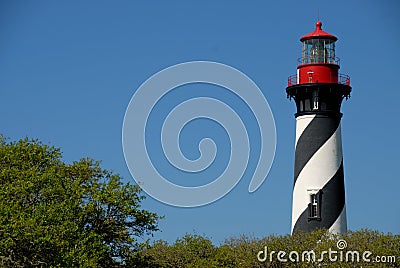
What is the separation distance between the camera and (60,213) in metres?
36.8

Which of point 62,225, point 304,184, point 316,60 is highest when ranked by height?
point 316,60

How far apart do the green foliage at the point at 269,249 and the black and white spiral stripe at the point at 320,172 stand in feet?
5.42

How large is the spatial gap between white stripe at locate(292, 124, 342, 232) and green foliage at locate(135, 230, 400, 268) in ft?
8.34

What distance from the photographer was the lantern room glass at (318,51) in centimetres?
5025

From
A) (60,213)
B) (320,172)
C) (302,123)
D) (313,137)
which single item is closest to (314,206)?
(320,172)

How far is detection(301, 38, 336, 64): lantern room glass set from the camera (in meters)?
50.2

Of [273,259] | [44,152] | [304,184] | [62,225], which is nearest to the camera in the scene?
[62,225]

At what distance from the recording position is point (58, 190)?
1503 inches

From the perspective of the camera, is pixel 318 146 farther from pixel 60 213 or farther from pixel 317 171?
pixel 60 213

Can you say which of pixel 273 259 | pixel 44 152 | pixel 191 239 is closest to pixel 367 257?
pixel 273 259

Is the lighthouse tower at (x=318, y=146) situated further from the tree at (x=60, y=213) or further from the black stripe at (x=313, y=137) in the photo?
the tree at (x=60, y=213)

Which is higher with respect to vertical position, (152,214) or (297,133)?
(297,133)

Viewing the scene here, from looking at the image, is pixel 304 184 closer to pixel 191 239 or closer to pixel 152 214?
pixel 191 239

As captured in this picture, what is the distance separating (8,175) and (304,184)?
1552 centimetres
